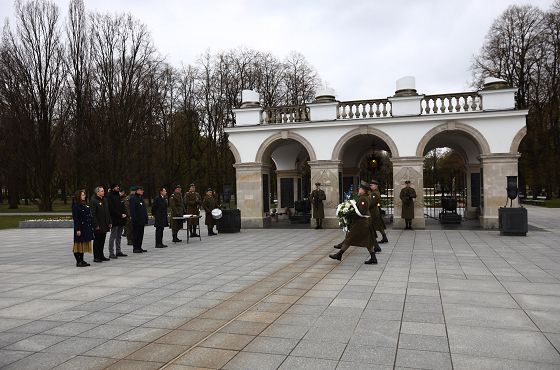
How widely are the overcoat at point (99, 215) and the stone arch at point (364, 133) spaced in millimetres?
10460

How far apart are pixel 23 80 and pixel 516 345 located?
36131mm

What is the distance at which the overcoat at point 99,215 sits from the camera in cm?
1090

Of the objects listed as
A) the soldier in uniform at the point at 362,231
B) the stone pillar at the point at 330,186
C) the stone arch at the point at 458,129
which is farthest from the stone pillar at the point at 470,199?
the soldier in uniform at the point at 362,231

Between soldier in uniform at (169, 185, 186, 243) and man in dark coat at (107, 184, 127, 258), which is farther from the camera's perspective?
soldier in uniform at (169, 185, 186, 243)

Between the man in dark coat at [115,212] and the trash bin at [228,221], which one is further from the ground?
the man in dark coat at [115,212]

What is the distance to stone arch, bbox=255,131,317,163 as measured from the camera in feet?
63.9

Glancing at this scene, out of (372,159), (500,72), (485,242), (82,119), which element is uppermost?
(500,72)

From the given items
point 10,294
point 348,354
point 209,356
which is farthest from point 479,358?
point 10,294

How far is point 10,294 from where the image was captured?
7555 mm

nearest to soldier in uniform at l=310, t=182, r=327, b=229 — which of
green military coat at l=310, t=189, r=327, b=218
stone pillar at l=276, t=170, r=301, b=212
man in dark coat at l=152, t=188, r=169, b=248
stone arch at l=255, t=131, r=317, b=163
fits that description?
green military coat at l=310, t=189, r=327, b=218

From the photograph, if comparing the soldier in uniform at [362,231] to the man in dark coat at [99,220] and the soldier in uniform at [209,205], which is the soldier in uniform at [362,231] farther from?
the soldier in uniform at [209,205]

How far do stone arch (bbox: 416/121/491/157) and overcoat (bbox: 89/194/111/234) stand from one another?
39.9 ft

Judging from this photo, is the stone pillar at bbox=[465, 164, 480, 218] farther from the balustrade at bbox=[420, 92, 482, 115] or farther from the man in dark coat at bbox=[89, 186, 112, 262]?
the man in dark coat at bbox=[89, 186, 112, 262]

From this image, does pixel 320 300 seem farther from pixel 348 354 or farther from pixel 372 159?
pixel 372 159
